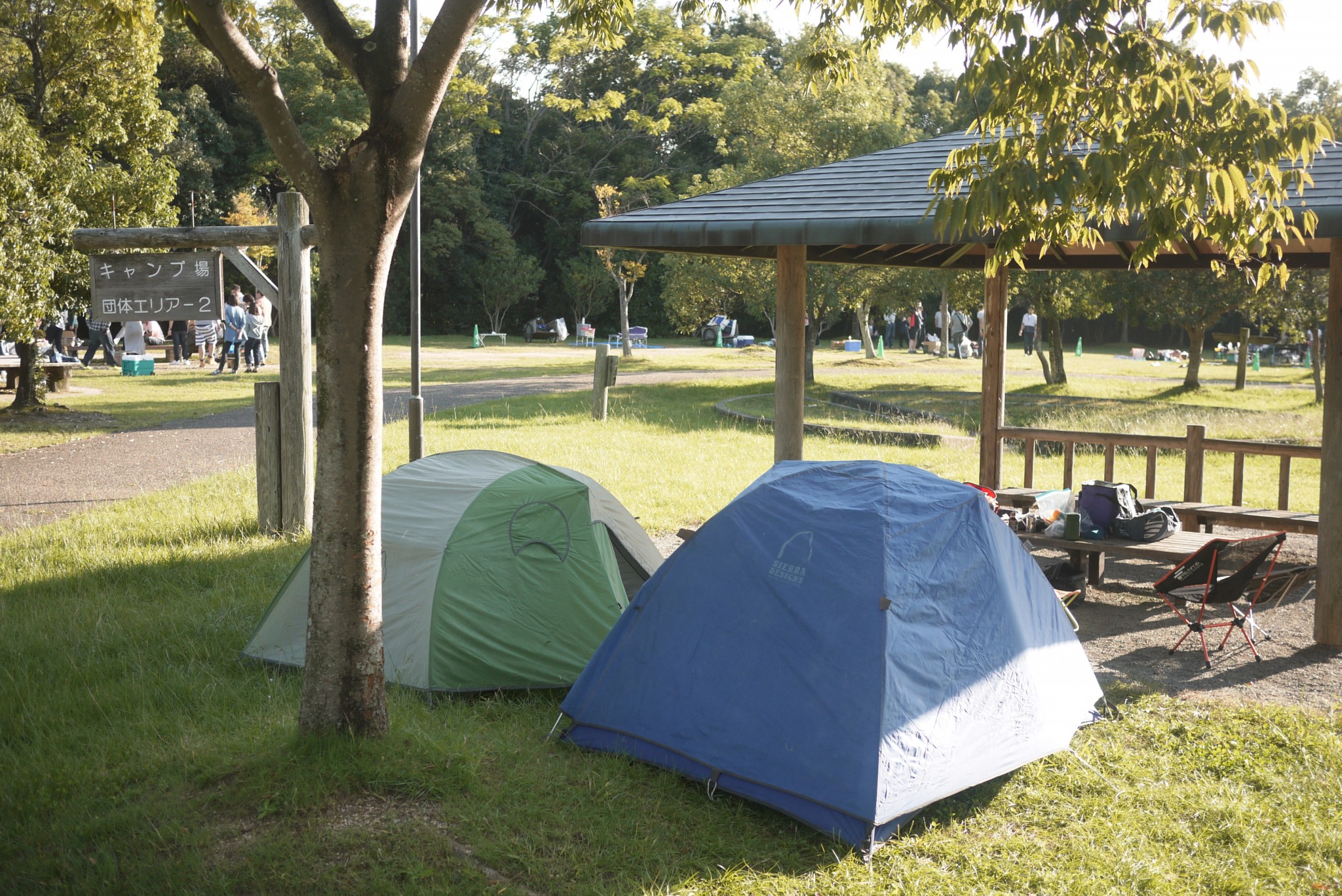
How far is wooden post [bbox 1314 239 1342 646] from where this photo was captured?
22.0 ft

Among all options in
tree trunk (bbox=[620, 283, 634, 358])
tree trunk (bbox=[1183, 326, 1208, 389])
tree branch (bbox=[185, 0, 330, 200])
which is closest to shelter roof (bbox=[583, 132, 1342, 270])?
tree branch (bbox=[185, 0, 330, 200])

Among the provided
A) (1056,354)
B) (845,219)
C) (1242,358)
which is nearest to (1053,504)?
(845,219)

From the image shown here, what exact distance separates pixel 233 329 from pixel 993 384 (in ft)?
60.1

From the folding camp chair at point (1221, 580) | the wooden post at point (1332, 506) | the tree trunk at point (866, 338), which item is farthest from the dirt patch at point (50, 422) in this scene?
the tree trunk at point (866, 338)

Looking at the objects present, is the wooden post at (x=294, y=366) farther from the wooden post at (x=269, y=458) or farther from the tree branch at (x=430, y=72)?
the tree branch at (x=430, y=72)

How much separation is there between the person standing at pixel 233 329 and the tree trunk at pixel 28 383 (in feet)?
19.0

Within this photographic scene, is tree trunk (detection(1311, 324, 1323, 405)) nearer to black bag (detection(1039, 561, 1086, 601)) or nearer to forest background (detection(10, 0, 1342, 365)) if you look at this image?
forest background (detection(10, 0, 1342, 365))

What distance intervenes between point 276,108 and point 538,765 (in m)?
2.95

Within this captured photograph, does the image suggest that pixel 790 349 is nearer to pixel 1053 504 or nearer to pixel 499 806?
pixel 1053 504

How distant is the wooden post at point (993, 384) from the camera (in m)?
9.93

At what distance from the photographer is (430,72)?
4309mm

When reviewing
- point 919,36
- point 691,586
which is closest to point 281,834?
point 691,586

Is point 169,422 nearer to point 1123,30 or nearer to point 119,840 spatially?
point 119,840

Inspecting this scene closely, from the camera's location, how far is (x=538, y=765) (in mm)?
4656
